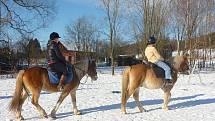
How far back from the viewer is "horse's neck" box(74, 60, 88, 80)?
9898 mm

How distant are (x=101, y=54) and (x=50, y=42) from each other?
74709mm

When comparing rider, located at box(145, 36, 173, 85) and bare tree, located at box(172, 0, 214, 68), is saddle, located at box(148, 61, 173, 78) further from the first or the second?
bare tree, located at box(172, 0, 214, 68)

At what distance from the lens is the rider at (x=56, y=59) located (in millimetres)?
9172

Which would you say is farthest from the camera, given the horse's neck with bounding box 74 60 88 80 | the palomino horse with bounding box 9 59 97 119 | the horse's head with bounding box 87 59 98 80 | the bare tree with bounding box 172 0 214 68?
the bare tree with bounding box 172 0 214 68

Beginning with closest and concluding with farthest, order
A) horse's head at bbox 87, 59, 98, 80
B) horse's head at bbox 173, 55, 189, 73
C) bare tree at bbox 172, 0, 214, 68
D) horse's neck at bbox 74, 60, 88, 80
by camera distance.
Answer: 1. horse's neck at bbox 74, 60, 88, 80
2. horse's head at bbox 87, 59, 98, 80
3. horse's head at bbox 173, 55, 189, 73
4. bare tree at bbox 172, 0, 214, 68

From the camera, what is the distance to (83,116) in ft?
31.0

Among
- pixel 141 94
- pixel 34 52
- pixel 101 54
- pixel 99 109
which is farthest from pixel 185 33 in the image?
pixel 101 54

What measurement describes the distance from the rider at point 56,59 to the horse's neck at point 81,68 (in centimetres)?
63

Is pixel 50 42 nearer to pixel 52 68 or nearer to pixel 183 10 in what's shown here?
pixel 52 68

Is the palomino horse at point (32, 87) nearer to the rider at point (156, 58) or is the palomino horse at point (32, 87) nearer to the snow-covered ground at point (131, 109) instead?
the snow-covered ground at point (131, 109)

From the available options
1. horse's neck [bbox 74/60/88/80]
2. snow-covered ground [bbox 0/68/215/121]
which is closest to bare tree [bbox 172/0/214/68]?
snow-covered ground [bbox 0/68/215/121]

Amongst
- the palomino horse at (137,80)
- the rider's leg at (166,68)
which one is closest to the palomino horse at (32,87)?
the palomino horse at (137,80)

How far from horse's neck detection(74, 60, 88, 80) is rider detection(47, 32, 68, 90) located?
0.63m

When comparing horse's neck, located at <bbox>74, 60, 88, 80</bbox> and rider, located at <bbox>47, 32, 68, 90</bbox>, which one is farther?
horse's neck, located at <bbox>74, 60, 88, 80</bbox>
